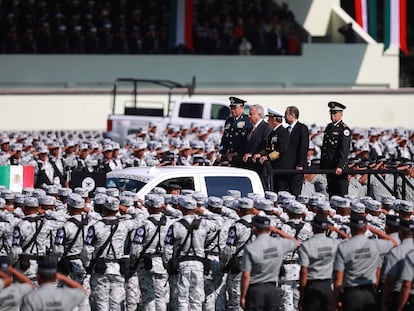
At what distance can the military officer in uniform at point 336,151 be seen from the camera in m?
18.5

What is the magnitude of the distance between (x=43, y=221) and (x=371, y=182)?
6.03m

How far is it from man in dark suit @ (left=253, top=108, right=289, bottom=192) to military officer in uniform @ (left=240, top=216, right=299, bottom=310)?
5031 millimetres

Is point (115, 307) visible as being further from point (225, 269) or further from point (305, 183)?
point (305, 183)

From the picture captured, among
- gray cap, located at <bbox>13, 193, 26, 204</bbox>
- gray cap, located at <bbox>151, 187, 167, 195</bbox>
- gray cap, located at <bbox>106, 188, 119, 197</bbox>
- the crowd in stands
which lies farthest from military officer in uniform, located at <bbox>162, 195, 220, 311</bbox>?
the crowd in stands

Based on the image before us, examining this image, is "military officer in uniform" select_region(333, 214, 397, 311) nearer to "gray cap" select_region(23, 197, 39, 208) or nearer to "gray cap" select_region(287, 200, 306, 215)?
"gray cap" select_region(287, 200, 306, 215)

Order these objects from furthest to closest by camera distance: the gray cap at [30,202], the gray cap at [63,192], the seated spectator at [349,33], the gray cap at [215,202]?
the seated spectator at [349,33], the gray cap at [63,192], the gray cap at [215,202], the gray cap at [30,202]

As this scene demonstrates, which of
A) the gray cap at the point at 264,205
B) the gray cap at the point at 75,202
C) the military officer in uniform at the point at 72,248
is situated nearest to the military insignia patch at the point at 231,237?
the gray cap at the point at 264,205

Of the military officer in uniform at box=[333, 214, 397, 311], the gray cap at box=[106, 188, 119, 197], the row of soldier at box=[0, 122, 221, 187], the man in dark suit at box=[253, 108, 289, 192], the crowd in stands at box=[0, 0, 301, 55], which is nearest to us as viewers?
the military officer in uniform at box=[333, 214, 397, 311]

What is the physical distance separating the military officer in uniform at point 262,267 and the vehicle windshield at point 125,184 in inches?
145

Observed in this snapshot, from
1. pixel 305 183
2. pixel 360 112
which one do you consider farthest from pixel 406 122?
pixel 305 183

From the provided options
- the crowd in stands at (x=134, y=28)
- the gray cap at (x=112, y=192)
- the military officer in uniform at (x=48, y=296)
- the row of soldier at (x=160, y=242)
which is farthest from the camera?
the crowd in stands at (x=134, y=28)

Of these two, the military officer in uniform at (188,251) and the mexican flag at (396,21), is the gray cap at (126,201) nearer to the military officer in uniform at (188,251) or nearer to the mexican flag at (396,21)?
the military officer in uniform at (188,251)

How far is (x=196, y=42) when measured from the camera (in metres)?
39.1

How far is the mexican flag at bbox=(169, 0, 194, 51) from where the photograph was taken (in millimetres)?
37844
